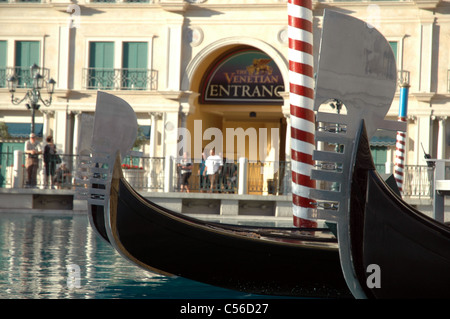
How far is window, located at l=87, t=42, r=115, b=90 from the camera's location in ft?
72.8

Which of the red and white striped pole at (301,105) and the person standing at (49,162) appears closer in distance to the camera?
the red and white striped pole at (301,105)

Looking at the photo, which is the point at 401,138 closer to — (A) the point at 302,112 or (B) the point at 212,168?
(B) the point at 212,168

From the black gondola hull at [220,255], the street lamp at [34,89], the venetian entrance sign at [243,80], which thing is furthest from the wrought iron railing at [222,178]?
the black gondola hull at [220,255]

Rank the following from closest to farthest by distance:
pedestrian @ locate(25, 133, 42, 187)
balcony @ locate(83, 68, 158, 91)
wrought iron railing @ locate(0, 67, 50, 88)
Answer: pedestrian @ locate(25, 133, 42, 187) < balcony @ locate(83, 68, 158, 91) < wrought iron railing @ locate(0, 67, 50, 88)

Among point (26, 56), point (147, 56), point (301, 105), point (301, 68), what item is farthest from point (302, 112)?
point (26, 56)

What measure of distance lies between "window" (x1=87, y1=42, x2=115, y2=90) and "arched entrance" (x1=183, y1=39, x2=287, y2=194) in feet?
7.40

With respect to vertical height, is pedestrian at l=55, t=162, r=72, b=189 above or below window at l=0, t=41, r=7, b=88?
below

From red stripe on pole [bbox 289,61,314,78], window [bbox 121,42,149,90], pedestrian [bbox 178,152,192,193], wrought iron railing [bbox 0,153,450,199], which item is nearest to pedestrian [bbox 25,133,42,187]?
wrought iron railing [bbox 0,153,450,199]

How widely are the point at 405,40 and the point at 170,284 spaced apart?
614 inches

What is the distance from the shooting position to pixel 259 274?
568 cm

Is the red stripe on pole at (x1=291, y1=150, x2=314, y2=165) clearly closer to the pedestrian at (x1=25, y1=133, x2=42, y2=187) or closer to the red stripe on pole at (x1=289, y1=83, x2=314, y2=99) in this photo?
the red stripe on pole at (x1=289, y1=83, x2=314, y2=99)

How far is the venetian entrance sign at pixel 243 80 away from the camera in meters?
23.4

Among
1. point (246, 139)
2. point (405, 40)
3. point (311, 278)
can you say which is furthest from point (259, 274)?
point (246, 139)

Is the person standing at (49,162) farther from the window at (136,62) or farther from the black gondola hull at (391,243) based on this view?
the black gondola hull at (391,243)
